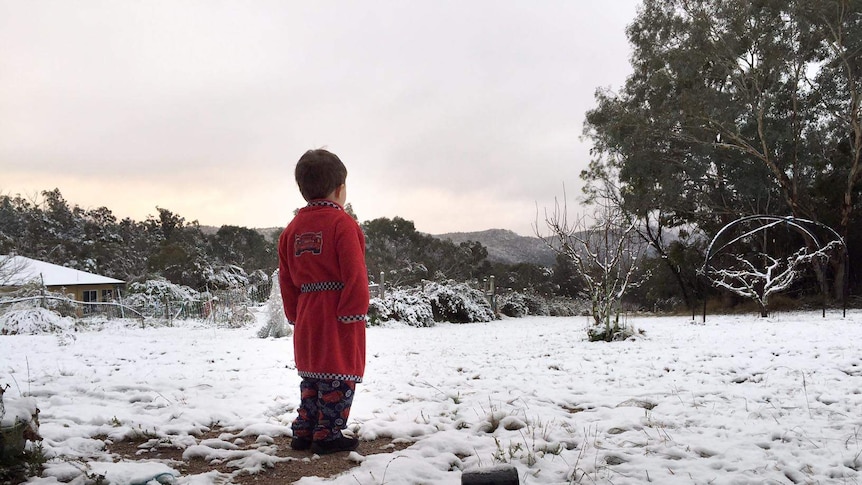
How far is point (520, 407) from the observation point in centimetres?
366

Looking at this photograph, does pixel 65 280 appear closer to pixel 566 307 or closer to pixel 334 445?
pixel 566 307

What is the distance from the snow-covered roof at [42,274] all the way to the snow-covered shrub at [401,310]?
1056cm

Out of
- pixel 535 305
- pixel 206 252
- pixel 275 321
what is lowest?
pixel 535 305

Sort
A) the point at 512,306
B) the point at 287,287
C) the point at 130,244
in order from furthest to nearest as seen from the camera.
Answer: the point at 130,244 → the point at 512,306 → the point at 287,287

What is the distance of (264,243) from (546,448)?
26.3 m

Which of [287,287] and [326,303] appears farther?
[287,287]

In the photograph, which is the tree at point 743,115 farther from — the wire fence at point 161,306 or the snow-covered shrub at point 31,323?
the snow-covered shrub at point 31,323

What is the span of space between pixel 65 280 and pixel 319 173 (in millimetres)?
21590

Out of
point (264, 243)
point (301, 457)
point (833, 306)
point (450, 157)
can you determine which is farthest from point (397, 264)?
point (301, 457)

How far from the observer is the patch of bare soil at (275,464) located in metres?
2.44

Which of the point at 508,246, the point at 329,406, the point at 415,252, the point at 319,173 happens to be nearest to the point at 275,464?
the point at 329,406

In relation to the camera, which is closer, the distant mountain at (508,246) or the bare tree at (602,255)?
the bare tree at (602,255)

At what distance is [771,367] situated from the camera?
4.98m

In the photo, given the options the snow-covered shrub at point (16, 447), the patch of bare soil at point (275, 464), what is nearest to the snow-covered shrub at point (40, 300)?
the patch of bare soil at point (275, 464)
